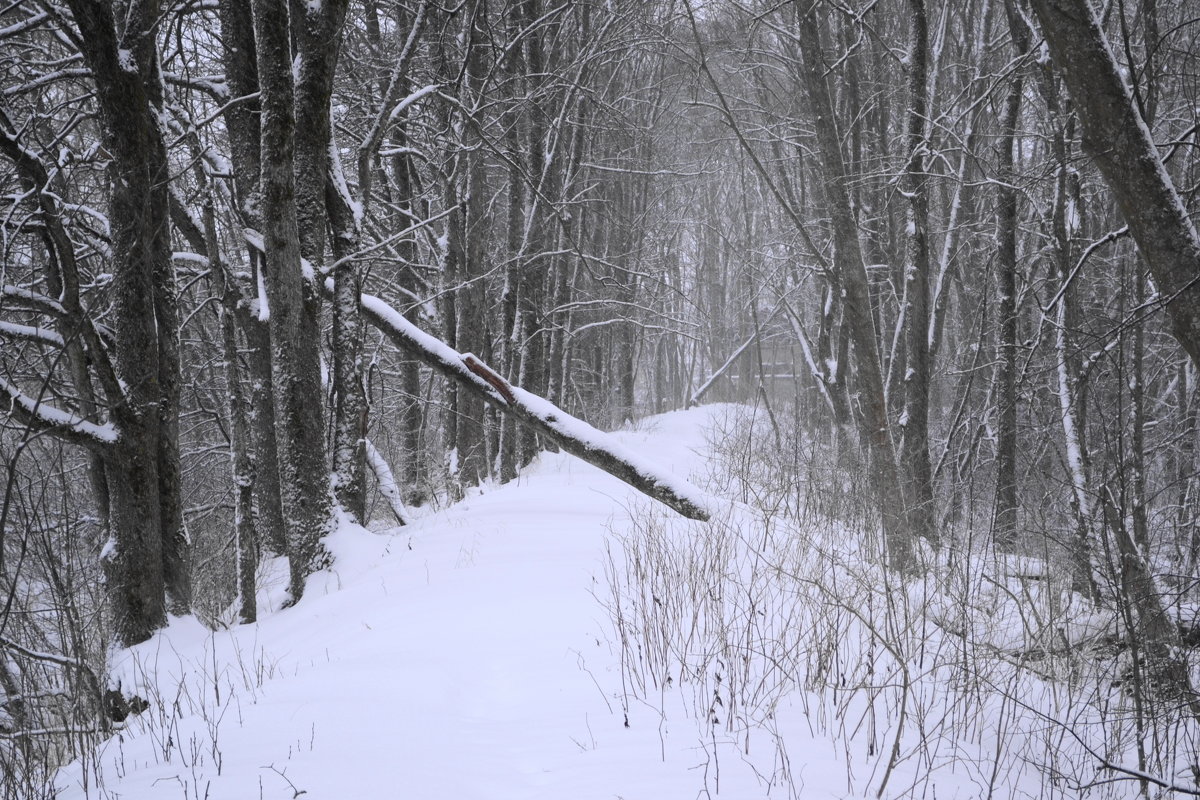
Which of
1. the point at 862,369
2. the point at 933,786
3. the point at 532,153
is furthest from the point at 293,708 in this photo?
the point at 532,153

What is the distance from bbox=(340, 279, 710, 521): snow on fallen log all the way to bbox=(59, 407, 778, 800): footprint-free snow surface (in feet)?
2.47

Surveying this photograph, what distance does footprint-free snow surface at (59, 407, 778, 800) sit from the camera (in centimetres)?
265

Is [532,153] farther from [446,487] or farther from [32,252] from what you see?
[32,252]

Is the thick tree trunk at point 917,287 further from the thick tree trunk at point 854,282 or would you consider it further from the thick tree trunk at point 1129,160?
the thick tree trunk at point 1129,160

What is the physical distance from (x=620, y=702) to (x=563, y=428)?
Result: 346cm

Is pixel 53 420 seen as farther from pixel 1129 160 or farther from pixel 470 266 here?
pixel 470 266

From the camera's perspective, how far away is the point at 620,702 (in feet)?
10.9

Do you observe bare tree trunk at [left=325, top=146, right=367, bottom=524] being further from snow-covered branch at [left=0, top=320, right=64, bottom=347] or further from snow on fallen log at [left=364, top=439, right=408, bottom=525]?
snow-covered branch at [left=0, top=320, right=64, bottom=347]

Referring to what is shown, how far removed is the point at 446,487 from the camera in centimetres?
1131

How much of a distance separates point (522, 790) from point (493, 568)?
2.87 meters

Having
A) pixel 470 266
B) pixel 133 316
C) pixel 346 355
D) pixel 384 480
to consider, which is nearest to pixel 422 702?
pixel 133 316

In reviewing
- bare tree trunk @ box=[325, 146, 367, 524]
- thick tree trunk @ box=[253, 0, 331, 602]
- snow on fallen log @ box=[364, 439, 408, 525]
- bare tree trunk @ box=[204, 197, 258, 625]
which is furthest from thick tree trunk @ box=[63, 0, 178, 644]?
snow on fallen log @ box=[364, 439, 408, 525]

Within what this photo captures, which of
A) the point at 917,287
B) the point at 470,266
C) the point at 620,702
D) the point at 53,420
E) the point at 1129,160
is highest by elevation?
the point at 470,266

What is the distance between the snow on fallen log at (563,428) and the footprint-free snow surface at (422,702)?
753 millimetres
